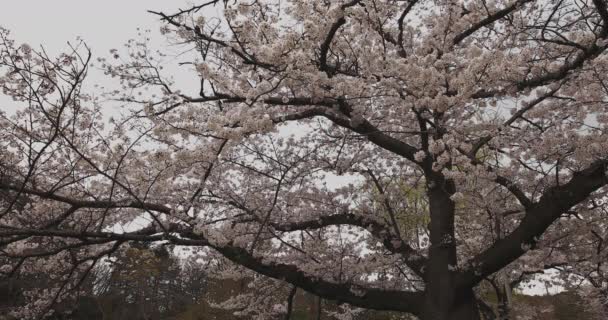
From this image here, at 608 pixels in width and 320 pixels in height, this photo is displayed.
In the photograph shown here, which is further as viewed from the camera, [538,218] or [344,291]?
[344,291]

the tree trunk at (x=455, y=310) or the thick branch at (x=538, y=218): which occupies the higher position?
the thick branch at (x=538, y=218)

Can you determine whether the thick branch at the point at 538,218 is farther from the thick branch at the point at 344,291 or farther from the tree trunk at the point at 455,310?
the thick branch at the point at 344,291

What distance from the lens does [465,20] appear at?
21.1 feet

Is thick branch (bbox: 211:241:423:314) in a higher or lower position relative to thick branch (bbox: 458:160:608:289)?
lower

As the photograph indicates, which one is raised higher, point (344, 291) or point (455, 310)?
point (344, 291)

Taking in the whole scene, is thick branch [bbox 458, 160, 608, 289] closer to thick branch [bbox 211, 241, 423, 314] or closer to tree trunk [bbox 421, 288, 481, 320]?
tree trunk [bbox 421, 288, 481, 320]

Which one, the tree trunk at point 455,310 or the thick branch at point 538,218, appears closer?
the thick branch at point 538,218

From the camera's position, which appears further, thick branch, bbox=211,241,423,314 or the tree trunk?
thick branch, bbox=211,241,423,314

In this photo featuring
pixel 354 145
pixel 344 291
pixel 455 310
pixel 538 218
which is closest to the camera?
pixel 538 218

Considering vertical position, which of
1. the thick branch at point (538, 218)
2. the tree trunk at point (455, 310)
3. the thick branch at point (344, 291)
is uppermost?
the thick branch at point (538, 218)

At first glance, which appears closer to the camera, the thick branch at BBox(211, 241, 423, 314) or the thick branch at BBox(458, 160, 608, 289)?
the thick branch at BBox(458, 160, 608, 289)

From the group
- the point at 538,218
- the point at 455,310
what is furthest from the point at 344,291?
the point at 538,218

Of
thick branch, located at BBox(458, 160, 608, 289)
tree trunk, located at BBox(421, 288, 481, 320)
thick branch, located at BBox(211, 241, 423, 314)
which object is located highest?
thick branch, located at BBox(458, 160, 608, 289)

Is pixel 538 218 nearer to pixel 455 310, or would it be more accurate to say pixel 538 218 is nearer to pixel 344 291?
pixel 455 310
